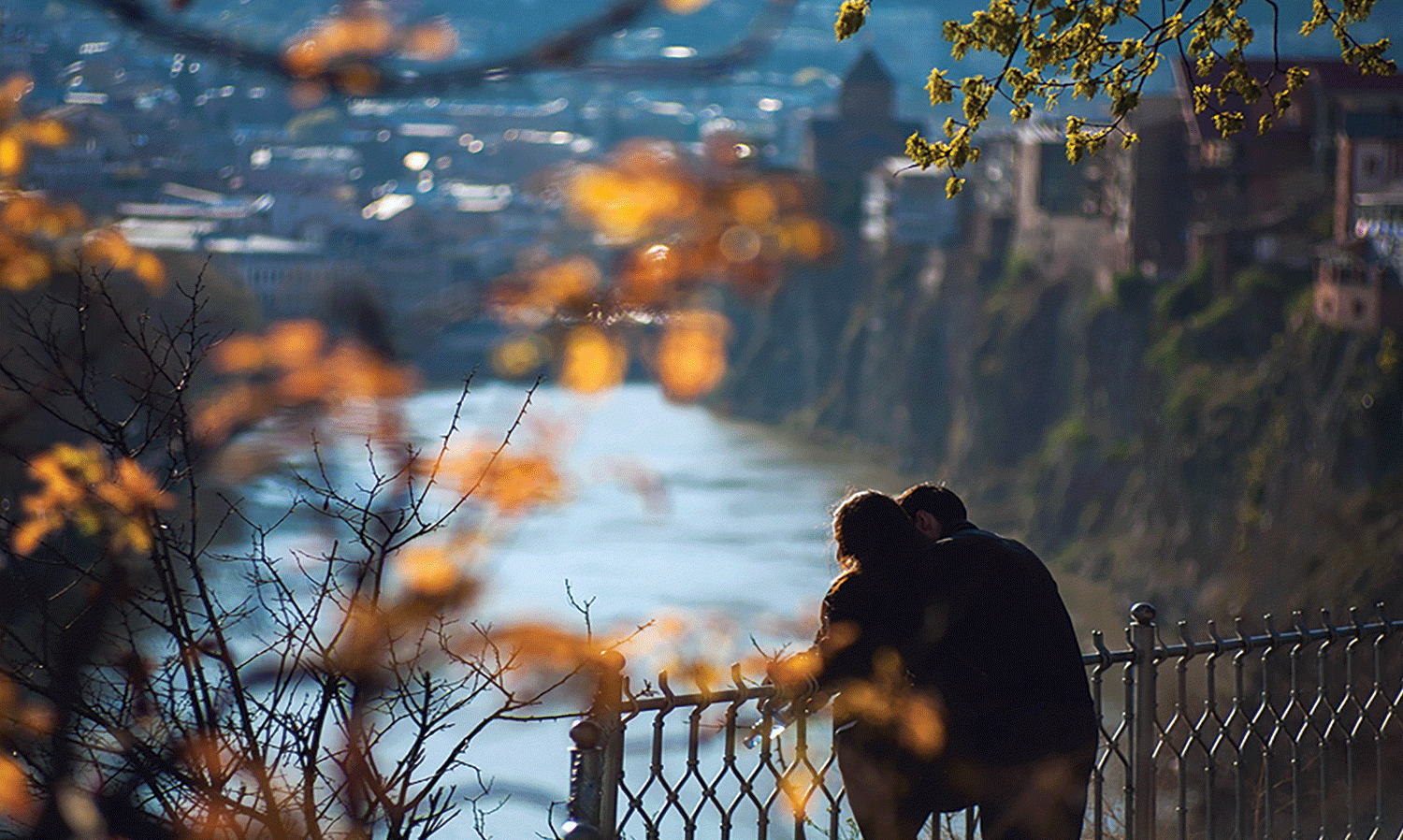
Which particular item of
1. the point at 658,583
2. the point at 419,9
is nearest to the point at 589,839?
the point at 419,9

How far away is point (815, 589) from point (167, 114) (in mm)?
30207

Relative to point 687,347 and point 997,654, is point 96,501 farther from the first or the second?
point 997,654

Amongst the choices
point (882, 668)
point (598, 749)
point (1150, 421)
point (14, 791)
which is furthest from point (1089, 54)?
point (1150, 421)

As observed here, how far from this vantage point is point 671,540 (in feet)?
218

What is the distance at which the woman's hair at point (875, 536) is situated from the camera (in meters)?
3.86

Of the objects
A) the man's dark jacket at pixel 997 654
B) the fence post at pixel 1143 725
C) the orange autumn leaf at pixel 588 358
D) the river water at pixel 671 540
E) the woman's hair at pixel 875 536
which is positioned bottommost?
the river water at pixel 671 540

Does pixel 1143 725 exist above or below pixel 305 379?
below

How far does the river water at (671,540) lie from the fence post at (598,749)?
23451mm

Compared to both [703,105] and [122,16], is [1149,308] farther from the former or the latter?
[703,105]

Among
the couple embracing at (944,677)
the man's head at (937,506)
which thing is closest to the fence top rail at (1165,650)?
the couple embracing at (944,677)

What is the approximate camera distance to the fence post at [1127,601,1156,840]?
4621 mm

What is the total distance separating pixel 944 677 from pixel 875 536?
15.6 inches

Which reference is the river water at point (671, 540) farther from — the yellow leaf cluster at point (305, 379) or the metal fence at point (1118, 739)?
the metal fence at point (1118, 739)

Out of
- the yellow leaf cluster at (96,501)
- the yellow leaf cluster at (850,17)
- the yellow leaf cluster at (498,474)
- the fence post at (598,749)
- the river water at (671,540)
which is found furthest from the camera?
the river water at (671,540)
